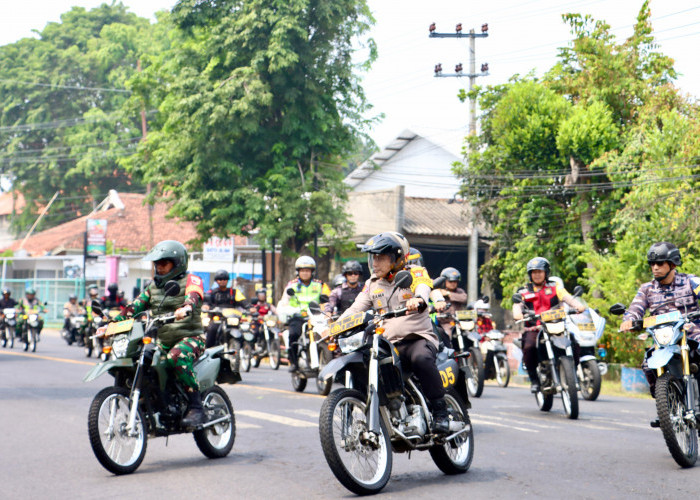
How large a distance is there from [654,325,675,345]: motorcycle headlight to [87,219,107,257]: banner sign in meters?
38.3

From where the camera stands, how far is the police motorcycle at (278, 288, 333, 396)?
14.4 m

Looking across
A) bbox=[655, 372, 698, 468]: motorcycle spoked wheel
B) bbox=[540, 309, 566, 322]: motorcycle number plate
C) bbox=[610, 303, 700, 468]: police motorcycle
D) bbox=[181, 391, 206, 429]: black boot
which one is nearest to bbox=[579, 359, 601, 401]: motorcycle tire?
bbox=[540, 309, 566, 322]: motorcycle number plate

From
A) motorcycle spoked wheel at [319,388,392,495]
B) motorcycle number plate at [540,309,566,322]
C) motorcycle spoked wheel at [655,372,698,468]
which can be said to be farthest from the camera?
motorcycle number plate at [540,309,566,322]

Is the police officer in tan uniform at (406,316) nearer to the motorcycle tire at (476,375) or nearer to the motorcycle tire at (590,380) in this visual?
the motorcycle tire at (590,380)

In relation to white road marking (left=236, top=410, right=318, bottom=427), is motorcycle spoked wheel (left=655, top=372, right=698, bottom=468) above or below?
above

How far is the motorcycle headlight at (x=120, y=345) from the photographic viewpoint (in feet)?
25.5

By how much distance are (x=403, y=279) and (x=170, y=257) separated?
7.84 ft

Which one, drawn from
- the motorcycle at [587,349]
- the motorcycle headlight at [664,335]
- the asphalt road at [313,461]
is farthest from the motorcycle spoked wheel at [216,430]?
the motorcycle at [587,349]

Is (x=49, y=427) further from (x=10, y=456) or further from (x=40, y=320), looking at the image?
(x=40, y=320)

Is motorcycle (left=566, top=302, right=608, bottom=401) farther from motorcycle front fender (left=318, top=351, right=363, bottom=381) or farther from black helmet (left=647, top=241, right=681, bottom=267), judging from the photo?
motorcycle front fender (left=318, top=351, right=363, bottom=381)

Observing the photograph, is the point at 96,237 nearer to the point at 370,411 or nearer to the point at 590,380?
the point at 590,380

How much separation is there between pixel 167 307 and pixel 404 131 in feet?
123

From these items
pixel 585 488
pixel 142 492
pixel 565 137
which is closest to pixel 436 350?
pixel 585 488

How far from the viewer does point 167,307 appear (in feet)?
27.6
